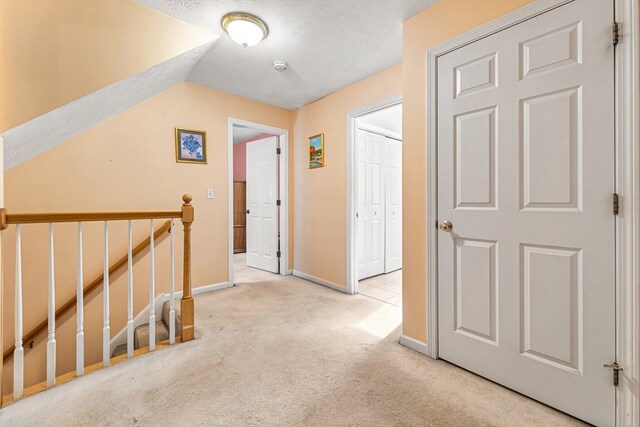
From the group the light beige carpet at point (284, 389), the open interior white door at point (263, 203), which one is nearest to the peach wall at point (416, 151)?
the light beige carpet at point (284, 389)

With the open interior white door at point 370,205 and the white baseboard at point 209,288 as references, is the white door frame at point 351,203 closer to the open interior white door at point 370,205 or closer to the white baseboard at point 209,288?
the open interior white door at point 370,205

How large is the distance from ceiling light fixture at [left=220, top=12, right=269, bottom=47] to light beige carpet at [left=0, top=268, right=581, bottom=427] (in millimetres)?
2238

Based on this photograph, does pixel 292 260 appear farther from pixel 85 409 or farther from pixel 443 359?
pixel 85 409

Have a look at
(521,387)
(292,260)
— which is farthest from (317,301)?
(521,387)

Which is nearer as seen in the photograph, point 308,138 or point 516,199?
point 516,199

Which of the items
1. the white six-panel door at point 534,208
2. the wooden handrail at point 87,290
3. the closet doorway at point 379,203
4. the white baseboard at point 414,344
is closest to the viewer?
the white six-panel door at point 534,208

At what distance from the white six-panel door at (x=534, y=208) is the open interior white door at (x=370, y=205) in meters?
1.86

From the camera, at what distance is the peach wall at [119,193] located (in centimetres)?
225

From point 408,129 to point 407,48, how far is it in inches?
22.4

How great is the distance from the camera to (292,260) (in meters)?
3.93

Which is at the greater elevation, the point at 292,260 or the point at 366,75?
the point at 366,75

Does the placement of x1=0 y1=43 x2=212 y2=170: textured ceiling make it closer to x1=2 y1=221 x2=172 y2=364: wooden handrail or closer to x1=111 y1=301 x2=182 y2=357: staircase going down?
x1=2 y1=221 x2=172 y2=364: wooden handrail

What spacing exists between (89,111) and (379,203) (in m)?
3.21

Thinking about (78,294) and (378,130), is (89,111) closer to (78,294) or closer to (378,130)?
(78,294)
